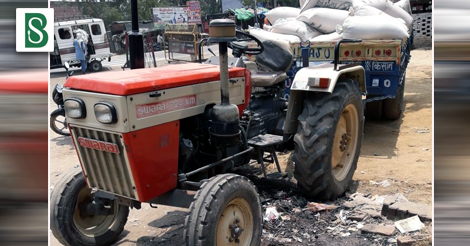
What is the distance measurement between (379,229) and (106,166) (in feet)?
7.05

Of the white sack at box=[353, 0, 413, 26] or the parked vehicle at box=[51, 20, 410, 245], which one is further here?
the white sack at box=[353, 0, 413, 26]

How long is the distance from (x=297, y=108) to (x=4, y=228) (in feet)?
10.4

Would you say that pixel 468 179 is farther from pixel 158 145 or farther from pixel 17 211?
pixel 158 145

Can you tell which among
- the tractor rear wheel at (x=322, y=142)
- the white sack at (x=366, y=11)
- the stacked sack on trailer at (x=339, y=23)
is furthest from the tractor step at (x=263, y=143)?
the white sack at (x=366, y=11)

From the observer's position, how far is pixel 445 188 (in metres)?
1.38

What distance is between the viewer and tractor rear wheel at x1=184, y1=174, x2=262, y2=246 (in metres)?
2.79

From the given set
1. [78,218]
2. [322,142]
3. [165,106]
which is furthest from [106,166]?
[322,142]

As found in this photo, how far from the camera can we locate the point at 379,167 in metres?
Result: 5.33

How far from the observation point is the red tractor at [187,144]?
2859mm

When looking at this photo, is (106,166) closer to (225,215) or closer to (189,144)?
(189,144)

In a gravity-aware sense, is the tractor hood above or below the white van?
below

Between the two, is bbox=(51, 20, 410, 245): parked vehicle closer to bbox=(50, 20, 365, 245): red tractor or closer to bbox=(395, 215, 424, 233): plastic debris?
bbox=(50, 20, 365, 245): red tractor

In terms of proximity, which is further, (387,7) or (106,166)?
(387,7)

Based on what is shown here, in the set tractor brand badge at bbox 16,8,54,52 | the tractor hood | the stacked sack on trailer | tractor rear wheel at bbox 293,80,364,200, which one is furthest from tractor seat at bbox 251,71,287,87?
tractor brand badge at bbox 16,8,54,52
